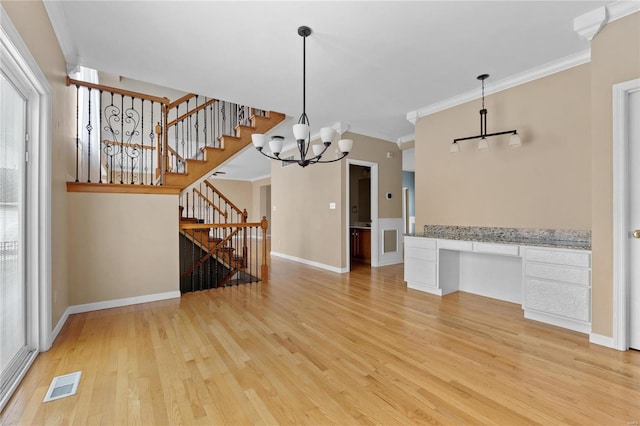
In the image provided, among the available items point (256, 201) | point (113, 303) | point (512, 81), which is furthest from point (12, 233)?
point (256, 201)

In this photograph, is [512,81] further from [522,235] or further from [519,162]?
[522,235]

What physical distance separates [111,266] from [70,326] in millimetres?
795

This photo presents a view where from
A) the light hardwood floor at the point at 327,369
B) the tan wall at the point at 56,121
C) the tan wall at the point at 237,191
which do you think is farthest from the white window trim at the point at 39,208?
the tan wall at the point at 237,191

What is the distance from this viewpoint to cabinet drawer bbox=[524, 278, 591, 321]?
2707 millimetres

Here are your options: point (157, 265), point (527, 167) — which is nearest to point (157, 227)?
point (157, 265)

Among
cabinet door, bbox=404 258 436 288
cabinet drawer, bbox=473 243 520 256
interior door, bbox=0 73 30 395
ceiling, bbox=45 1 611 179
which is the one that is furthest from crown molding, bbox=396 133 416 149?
interior door, bbox=0 73 30 395

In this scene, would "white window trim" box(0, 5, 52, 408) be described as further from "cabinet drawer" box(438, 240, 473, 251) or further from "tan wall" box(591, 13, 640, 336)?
"tan wall" box(591, 13, 640, 336)

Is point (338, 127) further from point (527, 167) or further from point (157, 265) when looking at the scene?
point (157, 265)

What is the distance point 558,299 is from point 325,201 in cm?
395

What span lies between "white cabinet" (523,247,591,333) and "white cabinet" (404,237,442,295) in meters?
1.11

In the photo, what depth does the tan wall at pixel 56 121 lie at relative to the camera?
6.66ft

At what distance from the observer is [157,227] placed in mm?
3893

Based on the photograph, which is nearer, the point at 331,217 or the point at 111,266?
the point at 111,266

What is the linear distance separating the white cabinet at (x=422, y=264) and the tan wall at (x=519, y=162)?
0.56 meters
